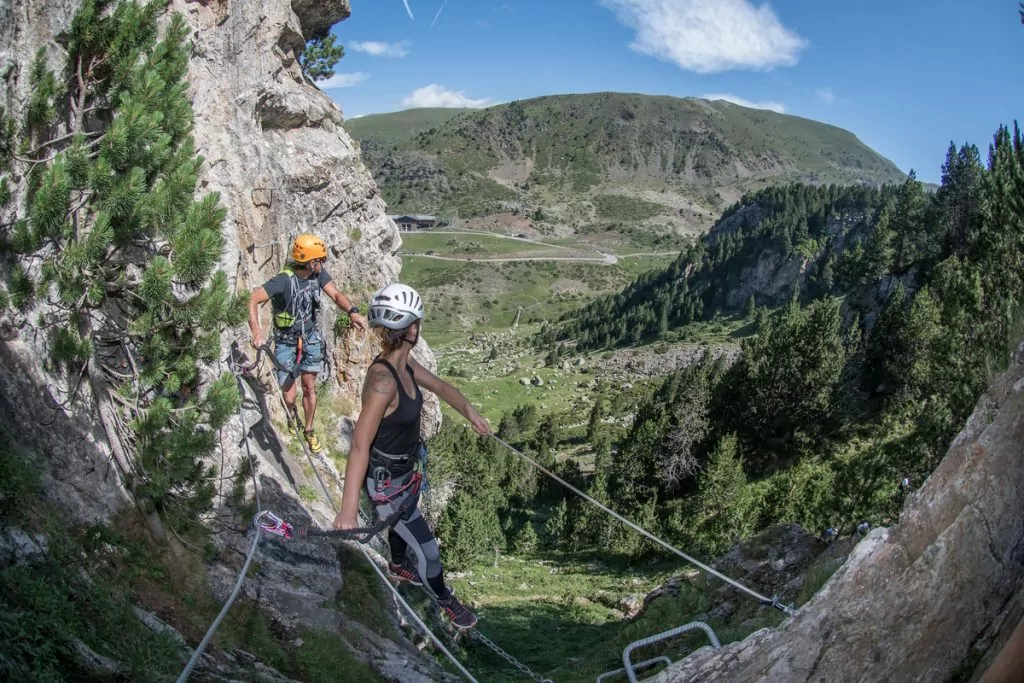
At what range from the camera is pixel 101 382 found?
23.7ft

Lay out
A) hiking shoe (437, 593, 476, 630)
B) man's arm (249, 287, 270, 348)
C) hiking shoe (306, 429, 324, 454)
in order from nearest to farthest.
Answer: hiking shoe (437, 593, 476, 630), man's arm (249, 287, 270, 348), hiking shoe (306, 429, 324, 454)

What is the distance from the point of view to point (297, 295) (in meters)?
10.4

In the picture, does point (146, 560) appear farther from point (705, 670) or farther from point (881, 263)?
point (881, 263)

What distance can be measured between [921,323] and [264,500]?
147 ft

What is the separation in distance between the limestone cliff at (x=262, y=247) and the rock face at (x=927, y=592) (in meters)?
4.92

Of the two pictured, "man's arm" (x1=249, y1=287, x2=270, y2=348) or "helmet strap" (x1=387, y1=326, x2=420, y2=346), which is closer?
"helmet strap" (x1=387, y1=326, x2=420, y2=346)

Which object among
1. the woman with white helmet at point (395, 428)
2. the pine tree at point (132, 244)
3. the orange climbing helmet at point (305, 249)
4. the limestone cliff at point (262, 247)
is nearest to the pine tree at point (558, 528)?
the limestone cliff at point (262, 247)

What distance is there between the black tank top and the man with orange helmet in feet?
13.4

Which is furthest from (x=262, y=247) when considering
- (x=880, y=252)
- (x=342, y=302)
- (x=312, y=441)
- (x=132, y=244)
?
(x=880, y=252)

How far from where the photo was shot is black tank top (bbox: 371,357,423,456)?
232 inches

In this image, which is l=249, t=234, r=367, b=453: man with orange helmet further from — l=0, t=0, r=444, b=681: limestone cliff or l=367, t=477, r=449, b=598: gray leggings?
l=367, t=477, r=449, b=598: gray leggings

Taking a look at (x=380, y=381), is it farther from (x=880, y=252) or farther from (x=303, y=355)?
(x=880, y=252)

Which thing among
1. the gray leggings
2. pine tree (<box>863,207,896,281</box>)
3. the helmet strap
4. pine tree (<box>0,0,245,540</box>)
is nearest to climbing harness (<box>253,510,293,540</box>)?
pine tree (<box>0,0,245,540</box>)

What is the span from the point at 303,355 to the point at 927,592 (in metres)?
9.57
